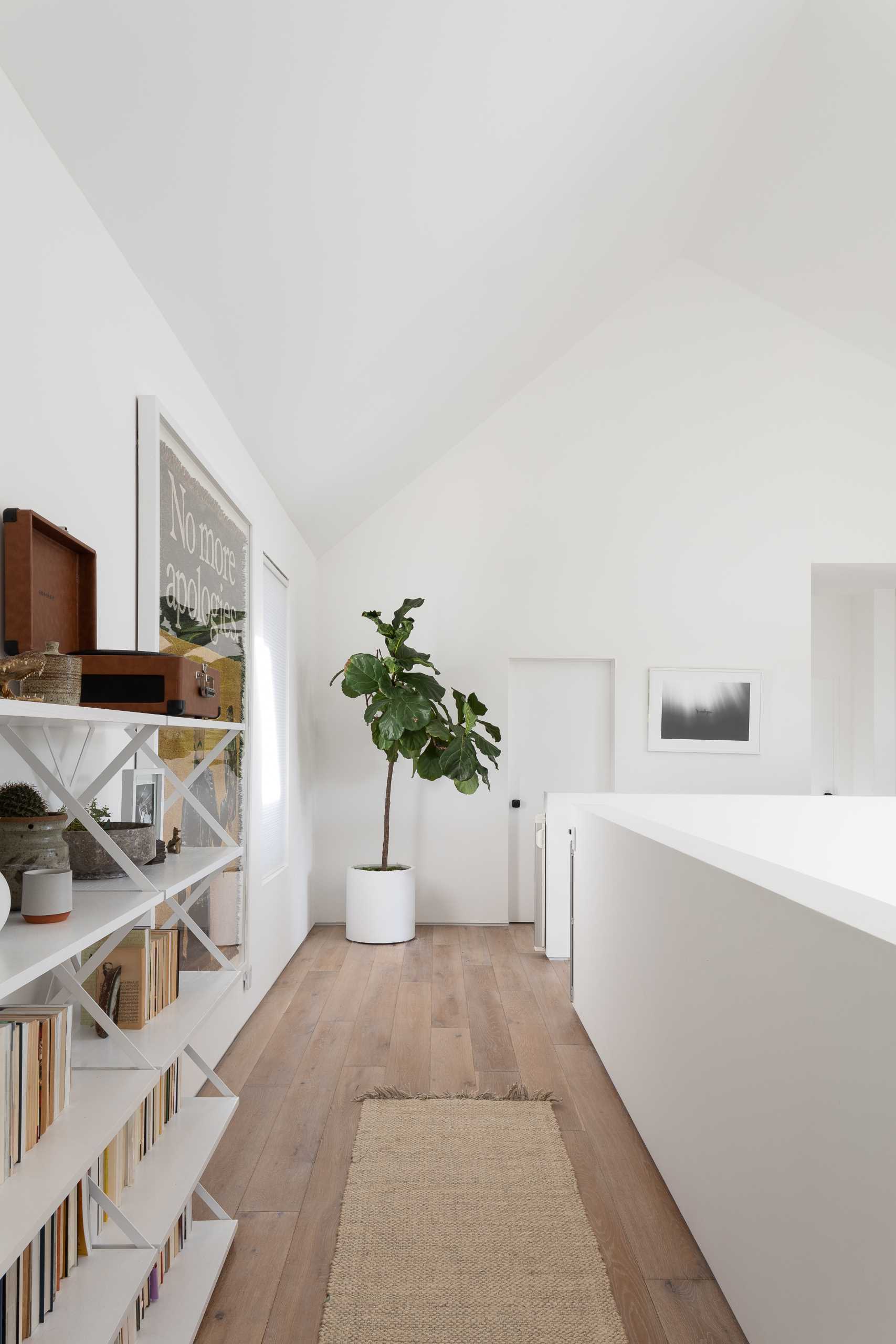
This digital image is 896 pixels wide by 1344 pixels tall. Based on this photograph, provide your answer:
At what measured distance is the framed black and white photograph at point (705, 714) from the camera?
18.0ft

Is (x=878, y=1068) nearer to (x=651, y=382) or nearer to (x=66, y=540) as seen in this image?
(x=66, y=540)

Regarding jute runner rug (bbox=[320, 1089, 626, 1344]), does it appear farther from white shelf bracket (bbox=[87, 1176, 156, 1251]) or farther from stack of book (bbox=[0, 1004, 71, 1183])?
stack of book (bbox=[0, 1004, 71, 1183])

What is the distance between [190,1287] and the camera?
1728 mm

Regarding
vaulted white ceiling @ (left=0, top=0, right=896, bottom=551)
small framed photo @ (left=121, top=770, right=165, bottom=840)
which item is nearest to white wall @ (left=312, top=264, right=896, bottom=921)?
vaulted white ceiling @ (left=0, top=0, right=896, bottom=551)

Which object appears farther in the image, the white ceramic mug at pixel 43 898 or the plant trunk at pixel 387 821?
the plant trunk at pixel 387 821

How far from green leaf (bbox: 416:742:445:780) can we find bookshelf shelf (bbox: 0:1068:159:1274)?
3535 millimetres

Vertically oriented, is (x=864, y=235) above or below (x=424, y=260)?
above

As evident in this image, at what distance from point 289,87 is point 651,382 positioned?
4103 mm

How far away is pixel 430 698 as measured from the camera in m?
4.85

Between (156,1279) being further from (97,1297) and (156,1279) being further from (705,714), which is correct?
(705,714)

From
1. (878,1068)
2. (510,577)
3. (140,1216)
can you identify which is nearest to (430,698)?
(510,577)

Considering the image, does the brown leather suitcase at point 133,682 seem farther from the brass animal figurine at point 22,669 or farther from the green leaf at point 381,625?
the green leaf at point 381,625

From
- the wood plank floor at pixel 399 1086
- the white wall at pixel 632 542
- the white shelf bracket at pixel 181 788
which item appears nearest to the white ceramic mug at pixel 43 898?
the white shelf bracket at pixel 181 788

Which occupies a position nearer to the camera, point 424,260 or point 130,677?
point 130,677
